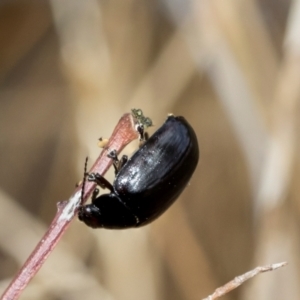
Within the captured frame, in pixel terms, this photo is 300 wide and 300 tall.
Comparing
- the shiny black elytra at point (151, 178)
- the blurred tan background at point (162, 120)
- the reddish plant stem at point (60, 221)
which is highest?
the blurred tan background at point (162, 120)

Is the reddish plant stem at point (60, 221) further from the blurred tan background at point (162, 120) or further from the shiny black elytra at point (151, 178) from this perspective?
the blurred tan background at point (162, 120)

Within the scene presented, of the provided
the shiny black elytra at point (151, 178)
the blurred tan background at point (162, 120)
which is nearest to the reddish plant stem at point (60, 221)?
the shiny black elytra at point (151, 178)

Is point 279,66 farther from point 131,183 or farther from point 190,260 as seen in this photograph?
point 131,183

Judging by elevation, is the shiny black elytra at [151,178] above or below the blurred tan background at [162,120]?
below

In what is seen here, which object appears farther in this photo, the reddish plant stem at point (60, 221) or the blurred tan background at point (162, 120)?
the blurred tan background at point (162, 120)

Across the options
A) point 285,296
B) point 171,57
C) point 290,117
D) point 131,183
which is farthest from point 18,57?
point 285,296

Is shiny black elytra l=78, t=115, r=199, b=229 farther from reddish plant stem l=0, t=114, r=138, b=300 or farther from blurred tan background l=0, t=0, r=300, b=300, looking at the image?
blurred tan background l=0, t=0, r=300, b=300
